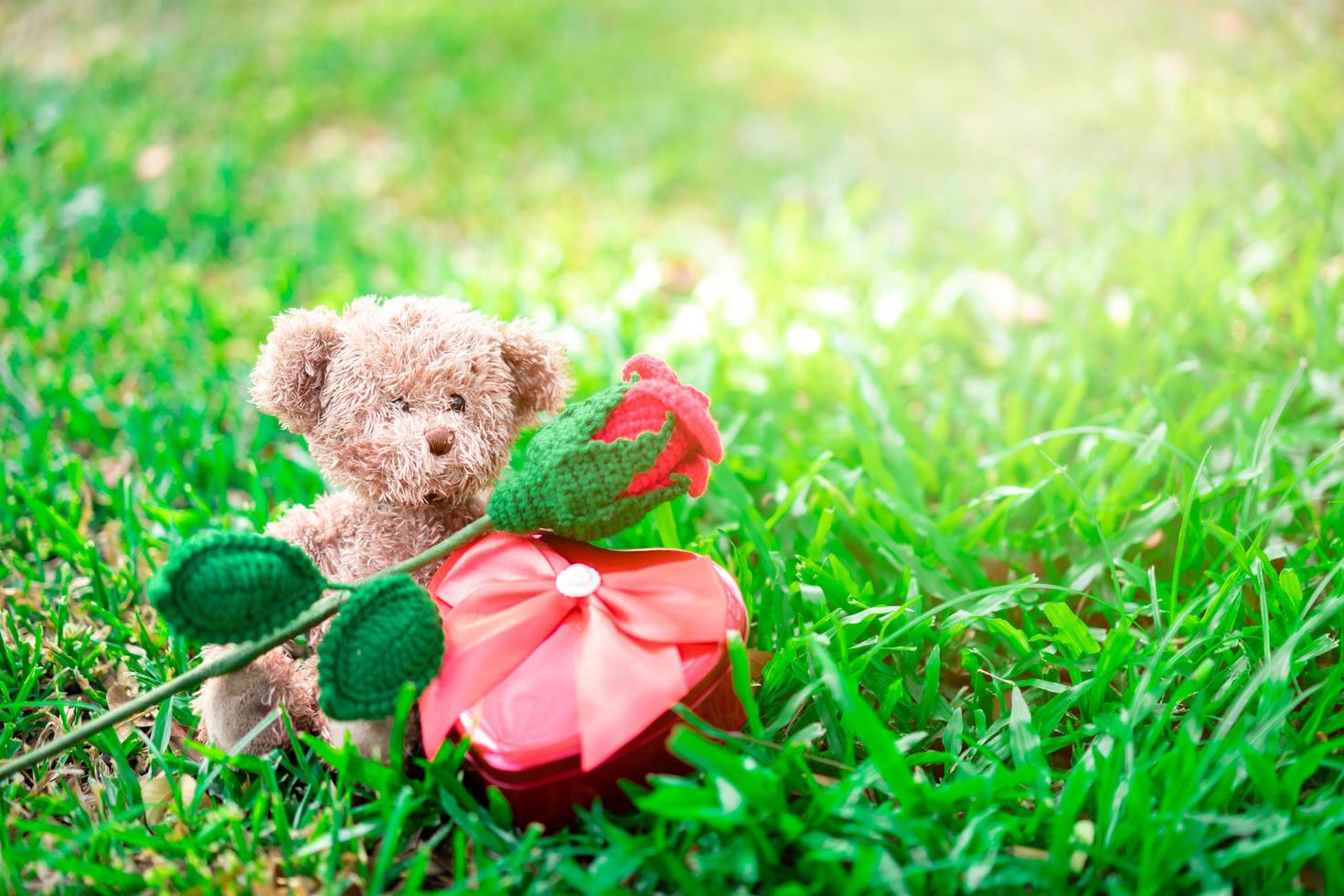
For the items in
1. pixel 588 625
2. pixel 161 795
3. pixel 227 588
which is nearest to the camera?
pixel 227 588

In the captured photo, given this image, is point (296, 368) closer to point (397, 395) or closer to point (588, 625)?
point (397, 395)

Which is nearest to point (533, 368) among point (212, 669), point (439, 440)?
point (439, 440)

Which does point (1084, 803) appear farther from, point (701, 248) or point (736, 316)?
point (701, 248)

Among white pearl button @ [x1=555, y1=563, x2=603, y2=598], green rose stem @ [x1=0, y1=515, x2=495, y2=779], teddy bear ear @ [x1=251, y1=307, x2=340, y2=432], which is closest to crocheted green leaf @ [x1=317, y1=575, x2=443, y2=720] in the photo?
green rose stem @ [x1=0, y1=515, x2=495, y2=779]

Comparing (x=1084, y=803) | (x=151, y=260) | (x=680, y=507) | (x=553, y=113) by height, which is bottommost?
(x=1084, y=803)

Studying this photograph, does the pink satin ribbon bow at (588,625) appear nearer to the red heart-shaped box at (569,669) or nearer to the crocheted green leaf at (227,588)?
the red heart-shaped box at (569,669)

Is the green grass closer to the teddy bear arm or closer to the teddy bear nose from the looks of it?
the teddy bear arm

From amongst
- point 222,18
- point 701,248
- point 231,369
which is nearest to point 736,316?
point 701,248
